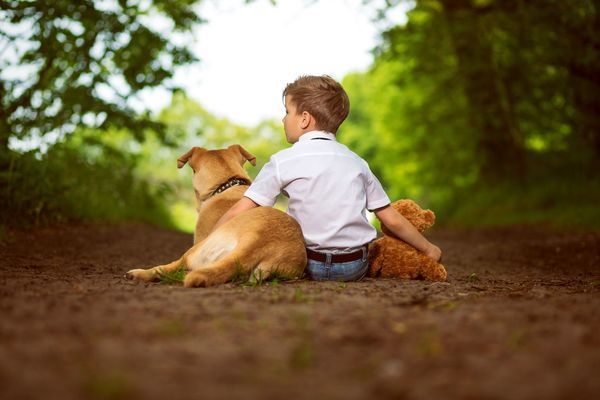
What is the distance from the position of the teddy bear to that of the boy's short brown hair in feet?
3.37

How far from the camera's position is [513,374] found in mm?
2070

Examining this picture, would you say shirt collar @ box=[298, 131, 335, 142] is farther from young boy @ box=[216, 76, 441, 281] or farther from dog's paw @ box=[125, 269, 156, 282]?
dog's paw @ box=[125, 269, 156, 282]

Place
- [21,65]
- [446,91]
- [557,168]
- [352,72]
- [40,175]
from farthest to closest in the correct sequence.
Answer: [352,72]
[446,91]
[557,168]
[21,65]
[40,175]

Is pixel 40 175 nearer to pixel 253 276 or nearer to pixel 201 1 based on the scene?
pixel 253 276

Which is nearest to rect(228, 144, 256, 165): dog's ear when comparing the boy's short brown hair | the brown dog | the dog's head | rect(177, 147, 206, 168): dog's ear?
the dog's head

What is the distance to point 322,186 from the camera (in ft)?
15.4

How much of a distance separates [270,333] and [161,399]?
882 millimetres

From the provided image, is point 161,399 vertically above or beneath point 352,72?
beneath

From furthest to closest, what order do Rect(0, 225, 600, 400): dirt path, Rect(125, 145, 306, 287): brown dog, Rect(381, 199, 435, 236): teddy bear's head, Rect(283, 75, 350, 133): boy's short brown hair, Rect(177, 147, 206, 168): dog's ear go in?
Rect(177, 147, 206, 168): dog's ear < Rect(381, 199, 435, 236): teddy bear's head < Rect(283, 75, 350, 133): boy's short brown hair < Rect(125, 145, 306, 287): brown dog < Rect(0, 225, 600, 400): dirt path

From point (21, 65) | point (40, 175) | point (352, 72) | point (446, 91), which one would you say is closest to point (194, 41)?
point (21, 65)

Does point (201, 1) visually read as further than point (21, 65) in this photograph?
Yes

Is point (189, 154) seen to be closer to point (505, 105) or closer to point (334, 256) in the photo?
point (334, 256)

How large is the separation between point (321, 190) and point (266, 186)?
16.2 inches

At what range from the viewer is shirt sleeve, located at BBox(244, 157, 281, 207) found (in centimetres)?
Answer: 472
